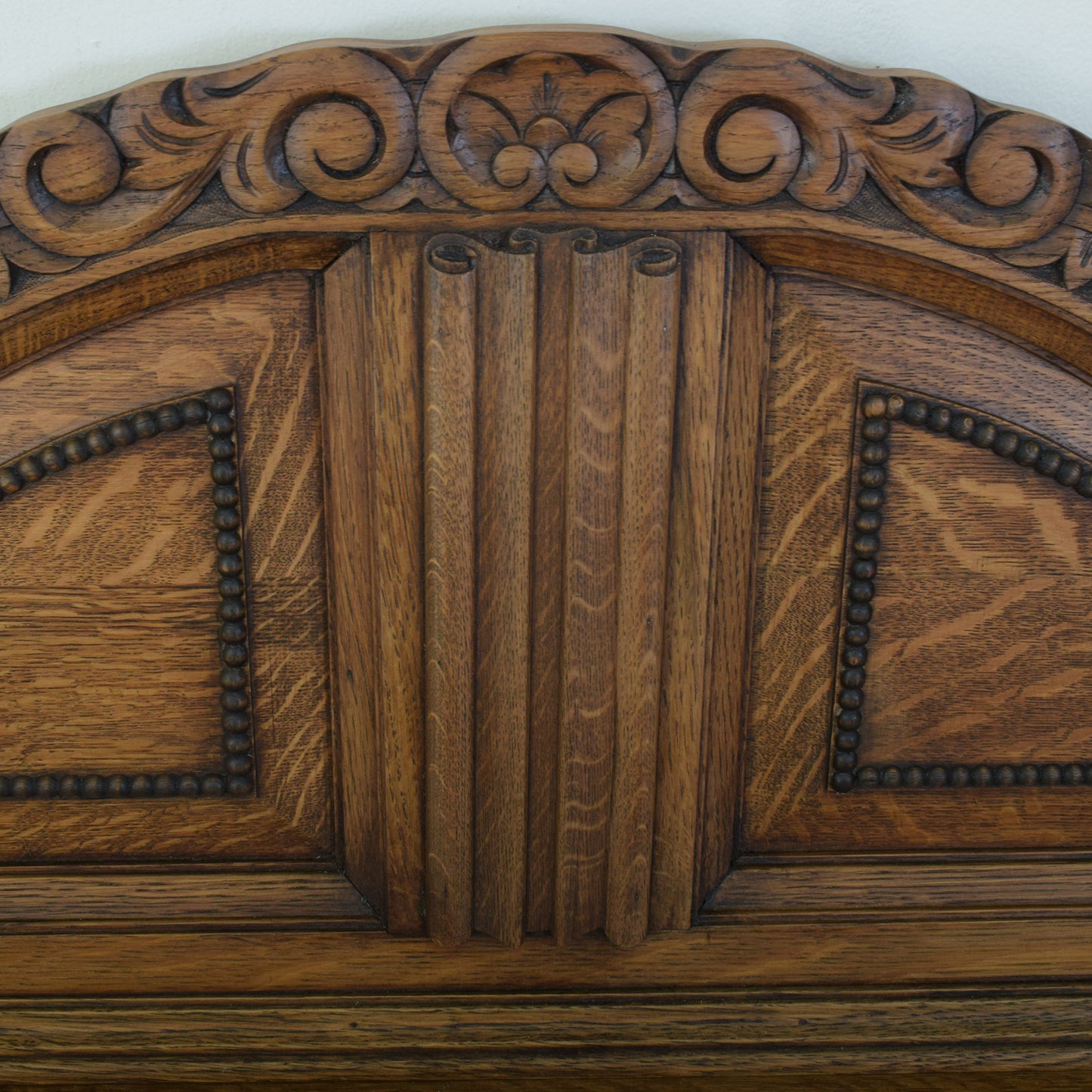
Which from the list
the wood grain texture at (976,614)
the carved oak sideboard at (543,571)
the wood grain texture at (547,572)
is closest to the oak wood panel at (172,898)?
the carved oak sideboard at (543,571)

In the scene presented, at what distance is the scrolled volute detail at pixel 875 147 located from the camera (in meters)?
0.57

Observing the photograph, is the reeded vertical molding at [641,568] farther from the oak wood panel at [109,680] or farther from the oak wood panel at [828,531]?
the oak wood panel at [109,680]

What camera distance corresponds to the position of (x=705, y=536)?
2.11ft

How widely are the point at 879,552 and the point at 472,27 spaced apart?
362 millimetres

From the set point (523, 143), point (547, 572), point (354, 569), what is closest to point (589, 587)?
point (547, 572)

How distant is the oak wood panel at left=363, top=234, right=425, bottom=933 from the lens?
60 centimetres

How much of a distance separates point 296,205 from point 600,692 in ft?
1.00

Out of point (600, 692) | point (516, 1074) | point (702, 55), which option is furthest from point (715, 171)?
point (516, 1074)

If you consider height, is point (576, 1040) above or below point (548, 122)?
below

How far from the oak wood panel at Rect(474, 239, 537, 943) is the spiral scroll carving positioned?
0.18 ft

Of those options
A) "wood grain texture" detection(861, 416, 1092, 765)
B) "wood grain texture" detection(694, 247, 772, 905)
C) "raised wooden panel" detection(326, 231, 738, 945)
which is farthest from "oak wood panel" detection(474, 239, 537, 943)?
"wood grain texture" detection(861, 416, 1092, 765)

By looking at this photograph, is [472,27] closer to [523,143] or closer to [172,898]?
[523,143]

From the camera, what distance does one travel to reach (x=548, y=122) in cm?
58

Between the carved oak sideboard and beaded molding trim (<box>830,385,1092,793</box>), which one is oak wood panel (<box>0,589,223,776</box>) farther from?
beaded molding trim (<box>830,385,1092,793</box>)
